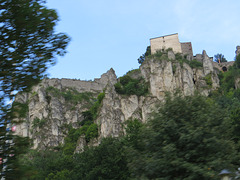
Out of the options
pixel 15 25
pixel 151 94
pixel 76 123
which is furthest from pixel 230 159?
pixel 76 123

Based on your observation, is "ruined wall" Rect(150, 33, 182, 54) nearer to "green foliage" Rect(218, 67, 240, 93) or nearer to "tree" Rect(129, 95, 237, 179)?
"green foliage" Rect(218, 67, 240, 93)

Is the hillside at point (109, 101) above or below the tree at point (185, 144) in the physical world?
above

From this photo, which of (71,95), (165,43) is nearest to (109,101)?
(71,95)

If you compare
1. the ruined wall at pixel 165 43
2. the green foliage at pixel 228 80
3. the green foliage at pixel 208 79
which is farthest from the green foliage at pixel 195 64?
the ruined wall at pixel 165 43

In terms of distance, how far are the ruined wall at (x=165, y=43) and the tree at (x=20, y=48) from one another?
7952 cm

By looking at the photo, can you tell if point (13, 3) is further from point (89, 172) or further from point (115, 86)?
point (115, 86)

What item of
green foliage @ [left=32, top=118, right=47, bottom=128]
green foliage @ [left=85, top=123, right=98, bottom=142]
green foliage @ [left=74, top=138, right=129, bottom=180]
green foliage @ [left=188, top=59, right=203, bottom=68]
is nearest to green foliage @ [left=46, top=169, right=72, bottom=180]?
green foliage @ [left=74, top=138, right=129, bottom=180]

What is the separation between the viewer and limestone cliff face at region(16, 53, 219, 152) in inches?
2395

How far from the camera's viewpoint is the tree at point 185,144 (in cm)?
1142

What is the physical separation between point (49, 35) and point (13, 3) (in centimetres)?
140

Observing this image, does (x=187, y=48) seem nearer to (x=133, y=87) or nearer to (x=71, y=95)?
(x=133, y=87)

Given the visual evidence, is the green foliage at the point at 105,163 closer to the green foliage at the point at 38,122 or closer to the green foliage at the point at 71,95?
the green foliage at the point at 38,122

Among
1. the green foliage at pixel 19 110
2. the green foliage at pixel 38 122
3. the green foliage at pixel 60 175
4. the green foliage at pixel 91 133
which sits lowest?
Result: the green foliage at pixel 60 175

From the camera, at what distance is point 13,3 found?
891 centimetres
